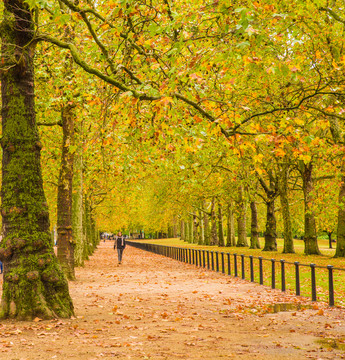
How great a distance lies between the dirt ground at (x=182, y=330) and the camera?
614 cm

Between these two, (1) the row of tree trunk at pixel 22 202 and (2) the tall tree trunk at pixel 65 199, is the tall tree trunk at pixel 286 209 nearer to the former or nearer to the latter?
(2) the tall tree trunk at pixel 65 199

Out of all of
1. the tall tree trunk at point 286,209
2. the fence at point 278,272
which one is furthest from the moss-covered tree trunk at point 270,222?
the fence at point 278,272

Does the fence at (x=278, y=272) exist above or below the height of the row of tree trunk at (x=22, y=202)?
below

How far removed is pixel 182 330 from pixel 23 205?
141 inches

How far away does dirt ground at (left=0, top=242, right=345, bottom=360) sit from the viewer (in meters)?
6.14

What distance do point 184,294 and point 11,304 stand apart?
5626 mm

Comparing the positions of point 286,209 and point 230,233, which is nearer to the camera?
point 286,209

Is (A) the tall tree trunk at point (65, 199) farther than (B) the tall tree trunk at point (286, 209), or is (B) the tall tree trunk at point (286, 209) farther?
(B) the tall tree trunk at point (286, 209)

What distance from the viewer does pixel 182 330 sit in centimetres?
772

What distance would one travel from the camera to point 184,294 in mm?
12656

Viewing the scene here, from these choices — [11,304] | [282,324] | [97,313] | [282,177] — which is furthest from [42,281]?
[282,177]

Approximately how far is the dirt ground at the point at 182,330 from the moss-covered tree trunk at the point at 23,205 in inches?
18.1

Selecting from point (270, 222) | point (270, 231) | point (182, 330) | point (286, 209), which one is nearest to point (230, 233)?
point (270, 231)

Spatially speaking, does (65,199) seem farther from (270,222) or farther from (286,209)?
(270,222)
